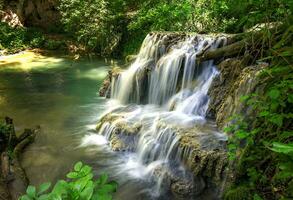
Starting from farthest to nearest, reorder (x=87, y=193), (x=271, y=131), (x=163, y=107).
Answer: (x=163, y=107), (x=271, y=131), (x=87, y=193)

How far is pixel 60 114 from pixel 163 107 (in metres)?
3.23

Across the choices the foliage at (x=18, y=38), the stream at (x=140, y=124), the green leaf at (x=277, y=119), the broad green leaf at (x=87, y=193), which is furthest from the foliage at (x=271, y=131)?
the foliage at (x=18, y=38)

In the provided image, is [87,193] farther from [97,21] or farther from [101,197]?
[97,21]

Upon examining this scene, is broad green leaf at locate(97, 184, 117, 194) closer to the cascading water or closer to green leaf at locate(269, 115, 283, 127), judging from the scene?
green leaf at locate(269, 115, 283, 127)

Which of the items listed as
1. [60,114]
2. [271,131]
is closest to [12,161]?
[60,114]

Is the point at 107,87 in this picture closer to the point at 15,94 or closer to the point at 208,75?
the point at 15,94

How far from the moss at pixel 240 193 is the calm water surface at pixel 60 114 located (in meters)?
1.80

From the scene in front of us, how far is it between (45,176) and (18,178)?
51 cm

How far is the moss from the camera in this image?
4.54m

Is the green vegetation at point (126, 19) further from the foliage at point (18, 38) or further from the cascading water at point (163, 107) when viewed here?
the cascading water at point (163, 107)

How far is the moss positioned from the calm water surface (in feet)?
5.91

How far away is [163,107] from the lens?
9.80 metres

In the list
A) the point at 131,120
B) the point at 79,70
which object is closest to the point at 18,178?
the point at 131,120

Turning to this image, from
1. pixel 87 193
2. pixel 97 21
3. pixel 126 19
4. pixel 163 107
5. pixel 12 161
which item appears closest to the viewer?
pixel 87 193
